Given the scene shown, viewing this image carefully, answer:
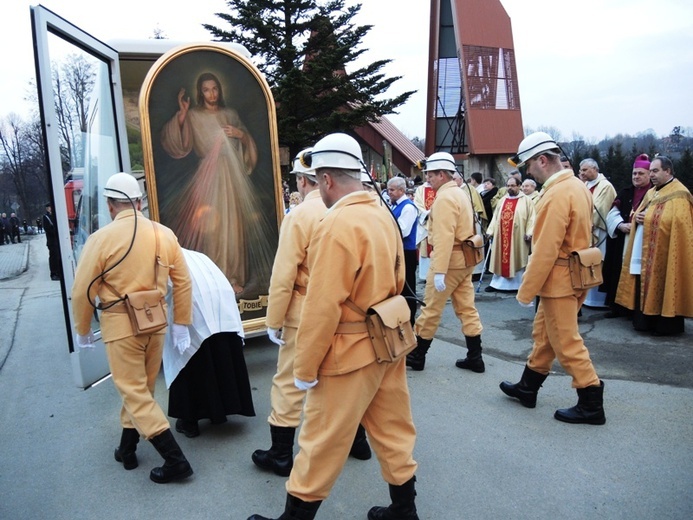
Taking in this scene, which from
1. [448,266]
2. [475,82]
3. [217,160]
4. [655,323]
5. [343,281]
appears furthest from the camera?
[475,82]

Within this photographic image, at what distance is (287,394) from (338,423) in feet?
3.76

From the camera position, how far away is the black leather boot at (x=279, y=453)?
342cm

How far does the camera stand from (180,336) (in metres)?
3.63

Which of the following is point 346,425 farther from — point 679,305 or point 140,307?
point 679,305

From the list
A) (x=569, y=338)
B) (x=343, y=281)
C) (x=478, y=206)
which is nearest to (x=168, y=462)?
(x=343, y=281)

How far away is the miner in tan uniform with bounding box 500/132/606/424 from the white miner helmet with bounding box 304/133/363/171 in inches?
73.5

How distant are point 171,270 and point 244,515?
161 cm

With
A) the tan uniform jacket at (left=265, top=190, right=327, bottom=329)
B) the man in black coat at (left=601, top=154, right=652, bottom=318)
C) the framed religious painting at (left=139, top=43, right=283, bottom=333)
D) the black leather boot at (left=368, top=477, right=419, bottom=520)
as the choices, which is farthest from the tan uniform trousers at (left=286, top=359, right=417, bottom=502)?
the man in black coat at (left=601, top=154, right=652, bottom=318)

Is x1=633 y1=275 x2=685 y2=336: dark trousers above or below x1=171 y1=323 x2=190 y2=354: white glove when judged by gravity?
below

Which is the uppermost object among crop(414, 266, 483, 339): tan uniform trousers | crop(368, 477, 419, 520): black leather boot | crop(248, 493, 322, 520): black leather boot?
crop(414, 266, 483, 339): tan uniform trousers

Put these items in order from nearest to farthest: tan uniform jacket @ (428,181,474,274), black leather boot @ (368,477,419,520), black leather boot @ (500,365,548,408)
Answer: black leather boot @ (368,477,419,520)
black leather boot @ (500,365,548,408)
tan uniform jacket @ (428,181,474,274)

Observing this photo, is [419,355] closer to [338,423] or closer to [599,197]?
[338,423]

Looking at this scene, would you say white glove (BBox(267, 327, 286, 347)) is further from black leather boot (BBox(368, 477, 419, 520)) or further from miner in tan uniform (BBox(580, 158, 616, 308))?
miner in tan uniform (BBox(580, 158, 616, 308))

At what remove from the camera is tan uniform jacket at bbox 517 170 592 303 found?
12.3ft
